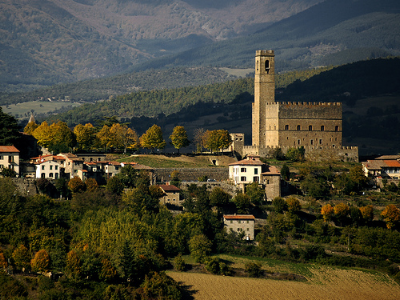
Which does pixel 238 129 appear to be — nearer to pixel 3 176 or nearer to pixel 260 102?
pixel 260 102

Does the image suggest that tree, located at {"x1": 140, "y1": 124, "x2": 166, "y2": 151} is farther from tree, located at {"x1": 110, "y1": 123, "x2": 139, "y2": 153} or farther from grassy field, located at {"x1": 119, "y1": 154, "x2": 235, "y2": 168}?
grassy field, located at {"x1": 119, "y1": 154, "x2": 235, "y2": 168}

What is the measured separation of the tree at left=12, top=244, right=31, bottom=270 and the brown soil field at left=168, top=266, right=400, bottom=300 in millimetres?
12255

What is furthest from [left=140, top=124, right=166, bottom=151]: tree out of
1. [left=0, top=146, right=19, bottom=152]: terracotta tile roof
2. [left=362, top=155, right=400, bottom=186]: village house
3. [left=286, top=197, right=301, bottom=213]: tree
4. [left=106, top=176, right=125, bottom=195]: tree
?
[left=362, top=155, right=400, bottom=186]: village house

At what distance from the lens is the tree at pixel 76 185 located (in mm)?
73631

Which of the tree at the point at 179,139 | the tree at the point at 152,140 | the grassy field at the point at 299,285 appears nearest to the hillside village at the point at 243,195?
the grassy field at the point at 299,285

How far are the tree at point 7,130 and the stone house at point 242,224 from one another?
26.3 m

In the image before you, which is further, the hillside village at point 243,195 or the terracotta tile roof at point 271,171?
the terracotta tile roof at point 271,171

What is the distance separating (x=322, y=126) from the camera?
306 feet

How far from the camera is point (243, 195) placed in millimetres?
75125

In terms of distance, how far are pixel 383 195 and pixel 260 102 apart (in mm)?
21207

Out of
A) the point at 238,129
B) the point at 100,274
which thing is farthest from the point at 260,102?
the point at 238,129

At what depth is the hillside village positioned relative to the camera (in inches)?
2692

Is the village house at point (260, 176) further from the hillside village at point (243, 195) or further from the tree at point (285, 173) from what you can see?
the tree at point (285, 173)

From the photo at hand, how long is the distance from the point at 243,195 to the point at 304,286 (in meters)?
13.2
